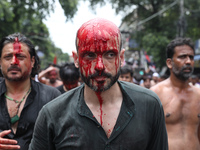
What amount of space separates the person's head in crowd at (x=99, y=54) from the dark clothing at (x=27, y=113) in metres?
1.33

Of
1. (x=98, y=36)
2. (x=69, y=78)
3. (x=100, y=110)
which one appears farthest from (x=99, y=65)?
(x=69, y=78)

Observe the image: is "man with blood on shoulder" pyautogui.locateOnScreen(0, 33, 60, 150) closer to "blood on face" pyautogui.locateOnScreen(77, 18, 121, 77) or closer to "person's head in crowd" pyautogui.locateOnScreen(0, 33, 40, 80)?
"person's head in crowd" pyautogui.locateOnScreen(0, 33, 40, 80)

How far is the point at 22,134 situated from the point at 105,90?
146 centimetres

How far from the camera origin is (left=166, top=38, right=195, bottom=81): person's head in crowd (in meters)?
3.77

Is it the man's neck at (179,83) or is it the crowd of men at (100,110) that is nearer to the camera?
the crowd of men at (100,110)

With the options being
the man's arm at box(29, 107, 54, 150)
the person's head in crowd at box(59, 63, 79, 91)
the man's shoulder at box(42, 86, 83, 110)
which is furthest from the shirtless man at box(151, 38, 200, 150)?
the man's arm at box(29, 107, 54, 150)

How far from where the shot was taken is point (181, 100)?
375 cm

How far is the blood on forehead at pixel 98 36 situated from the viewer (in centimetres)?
172

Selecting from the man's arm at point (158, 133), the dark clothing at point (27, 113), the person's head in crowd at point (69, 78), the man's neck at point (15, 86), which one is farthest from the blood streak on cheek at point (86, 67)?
the person's head in crowd at point (69, 78)

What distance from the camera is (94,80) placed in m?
1.74

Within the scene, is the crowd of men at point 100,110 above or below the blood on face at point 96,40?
below

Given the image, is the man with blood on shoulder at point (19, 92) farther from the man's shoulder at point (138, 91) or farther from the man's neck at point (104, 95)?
the man's shoulder at point (138, 91)

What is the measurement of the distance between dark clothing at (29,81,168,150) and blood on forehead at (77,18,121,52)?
0.40 meters

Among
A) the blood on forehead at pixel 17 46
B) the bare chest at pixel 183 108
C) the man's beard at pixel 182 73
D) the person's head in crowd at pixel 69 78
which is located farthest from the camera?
the person's head in crowd at pixel 69 78
